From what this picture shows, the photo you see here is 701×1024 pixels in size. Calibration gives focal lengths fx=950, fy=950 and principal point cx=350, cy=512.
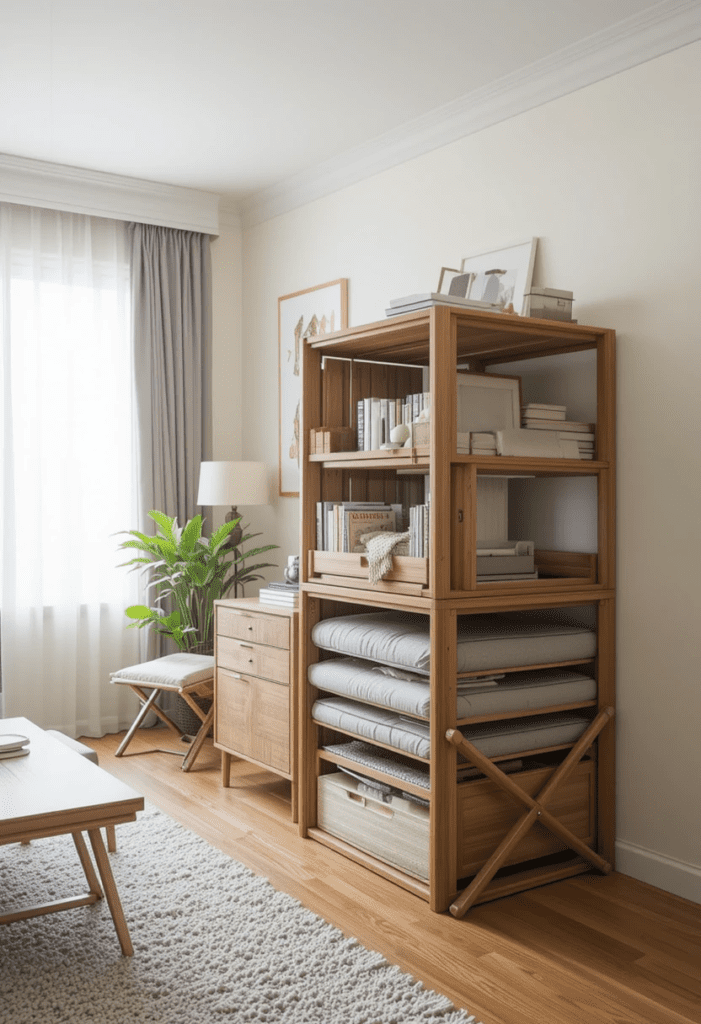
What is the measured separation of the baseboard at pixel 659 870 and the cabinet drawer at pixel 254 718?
4.05 feet

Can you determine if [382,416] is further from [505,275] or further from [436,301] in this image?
[505,275]

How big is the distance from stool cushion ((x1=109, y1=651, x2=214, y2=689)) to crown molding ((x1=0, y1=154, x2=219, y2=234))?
225 cm

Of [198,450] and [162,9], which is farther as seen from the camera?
[198,450]

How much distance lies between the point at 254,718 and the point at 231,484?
1277 mm

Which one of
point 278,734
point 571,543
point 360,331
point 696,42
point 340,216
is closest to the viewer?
point 696,42

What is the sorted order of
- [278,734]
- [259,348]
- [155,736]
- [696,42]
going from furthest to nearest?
[259,348]
[155,736]
[278,734]
[696,42]

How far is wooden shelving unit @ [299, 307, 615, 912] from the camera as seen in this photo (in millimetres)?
2789

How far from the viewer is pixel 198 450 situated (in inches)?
201

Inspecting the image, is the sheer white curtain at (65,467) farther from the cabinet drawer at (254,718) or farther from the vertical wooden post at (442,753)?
the vertical wooden post at (442,753)

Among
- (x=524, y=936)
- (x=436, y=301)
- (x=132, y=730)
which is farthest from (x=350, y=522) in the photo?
(x=132, y=730)

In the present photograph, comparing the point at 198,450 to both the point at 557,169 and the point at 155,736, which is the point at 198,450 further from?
the point at 557,169

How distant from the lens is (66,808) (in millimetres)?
2375

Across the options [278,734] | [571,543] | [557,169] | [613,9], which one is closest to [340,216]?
[557,169]

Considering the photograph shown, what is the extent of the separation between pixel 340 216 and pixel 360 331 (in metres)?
1.60
